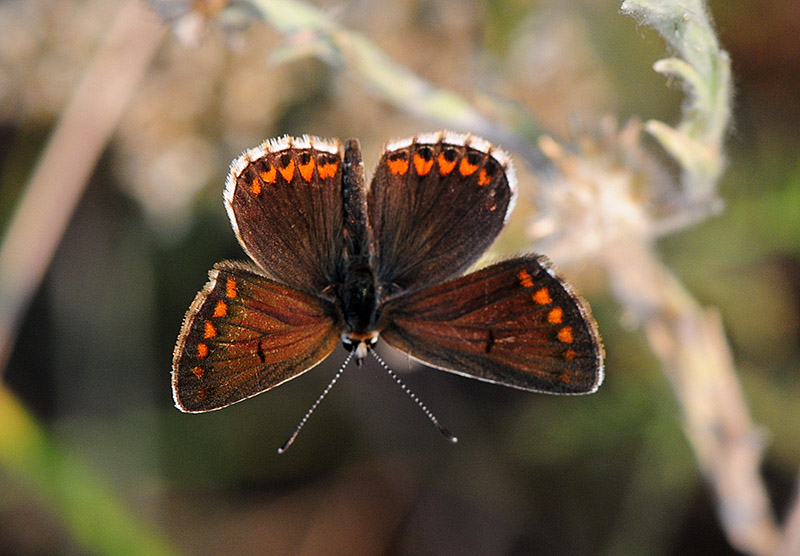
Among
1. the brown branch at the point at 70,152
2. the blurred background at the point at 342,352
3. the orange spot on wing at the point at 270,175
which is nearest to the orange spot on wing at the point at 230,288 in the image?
the orange spot on wing at the point at 270,175

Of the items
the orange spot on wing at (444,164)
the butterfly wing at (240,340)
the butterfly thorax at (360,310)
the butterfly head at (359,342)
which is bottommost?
the butterfly wing at (240,340)

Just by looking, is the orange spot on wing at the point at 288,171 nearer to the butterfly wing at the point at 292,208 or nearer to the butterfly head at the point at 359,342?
the butterfly wing at the point at 292,208

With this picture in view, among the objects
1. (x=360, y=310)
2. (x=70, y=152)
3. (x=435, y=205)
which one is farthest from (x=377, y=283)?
(x=70, y=152)

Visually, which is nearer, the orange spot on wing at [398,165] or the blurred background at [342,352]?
the orange spot on wing at [398,165]

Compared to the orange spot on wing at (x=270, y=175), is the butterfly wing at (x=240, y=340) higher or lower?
lower

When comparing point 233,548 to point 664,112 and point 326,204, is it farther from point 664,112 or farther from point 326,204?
point 664,112

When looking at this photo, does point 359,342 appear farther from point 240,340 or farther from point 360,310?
point 240,340
